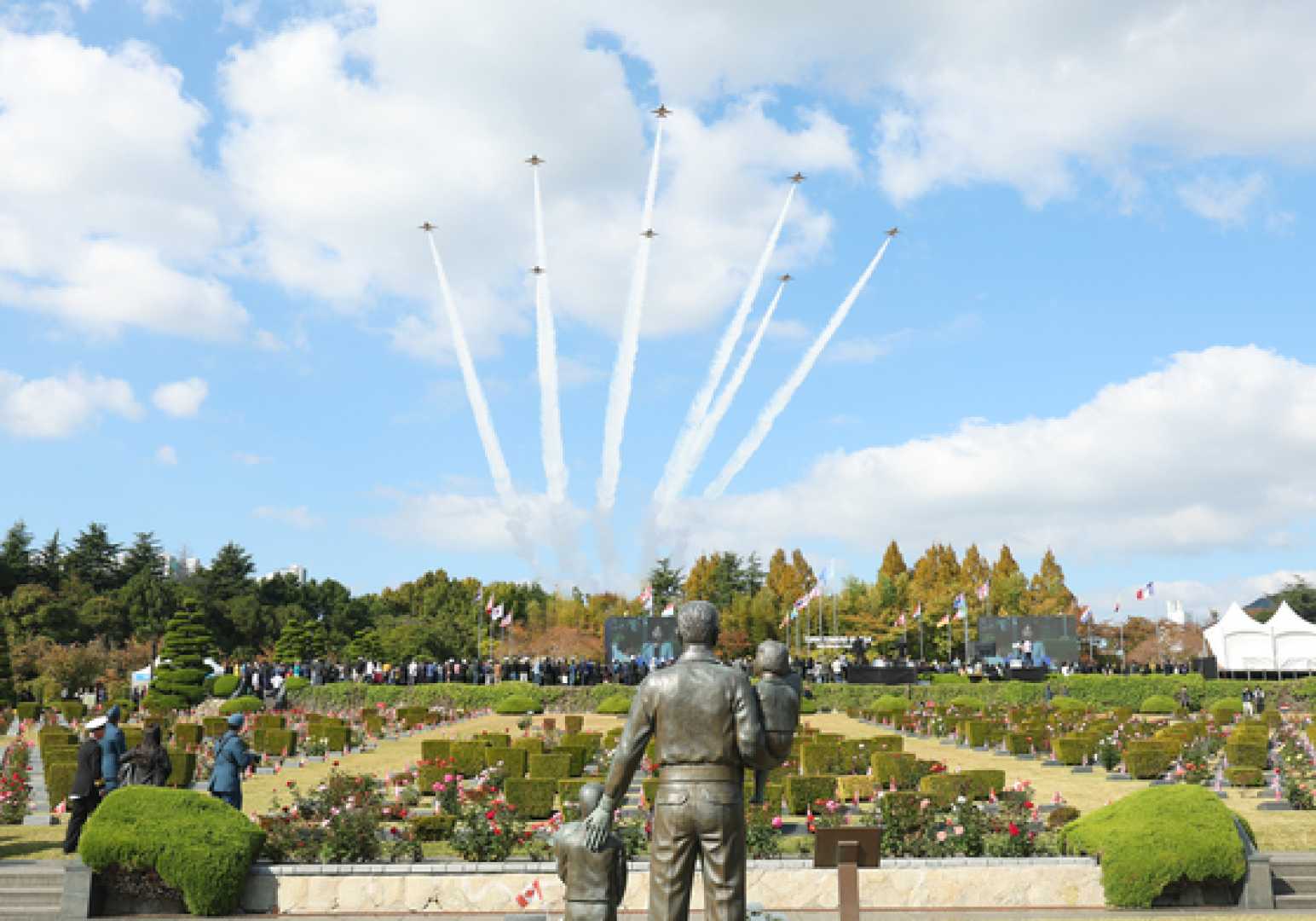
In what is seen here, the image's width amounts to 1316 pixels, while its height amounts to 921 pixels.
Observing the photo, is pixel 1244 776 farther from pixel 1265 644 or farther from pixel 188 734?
pixel 1265 644

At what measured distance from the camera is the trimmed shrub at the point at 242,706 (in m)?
40.3

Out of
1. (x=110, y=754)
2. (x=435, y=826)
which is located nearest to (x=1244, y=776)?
(x=435, y=826)

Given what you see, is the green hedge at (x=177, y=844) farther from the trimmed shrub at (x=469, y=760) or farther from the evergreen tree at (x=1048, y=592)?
the evergreen tree at (x=1048, y=592)

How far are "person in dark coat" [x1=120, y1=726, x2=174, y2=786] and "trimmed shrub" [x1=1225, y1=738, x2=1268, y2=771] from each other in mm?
22430

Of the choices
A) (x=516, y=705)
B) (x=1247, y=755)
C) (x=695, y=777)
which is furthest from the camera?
(x=516, y=705)

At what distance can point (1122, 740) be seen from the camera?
2903 centimetres

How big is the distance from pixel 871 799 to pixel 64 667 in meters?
46.7

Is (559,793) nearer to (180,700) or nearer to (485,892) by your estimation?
(485,892)

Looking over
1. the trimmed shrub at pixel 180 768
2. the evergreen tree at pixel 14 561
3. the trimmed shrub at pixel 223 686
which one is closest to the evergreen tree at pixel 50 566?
the evergreen tree at pixel 14 561

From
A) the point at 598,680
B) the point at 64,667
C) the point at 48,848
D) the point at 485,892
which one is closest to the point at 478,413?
the point at 598,680

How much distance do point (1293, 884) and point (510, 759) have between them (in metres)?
14.7

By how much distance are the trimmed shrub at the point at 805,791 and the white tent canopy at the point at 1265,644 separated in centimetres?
5798

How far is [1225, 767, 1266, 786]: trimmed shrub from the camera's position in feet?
77.1

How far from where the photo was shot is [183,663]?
46188mm
